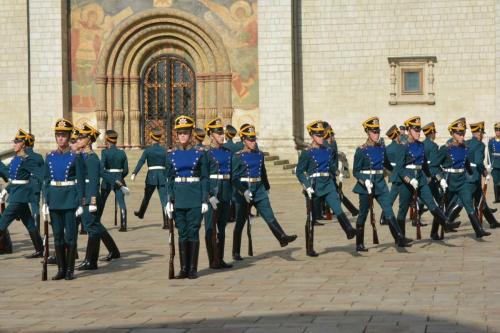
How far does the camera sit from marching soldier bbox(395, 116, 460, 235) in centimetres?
1457

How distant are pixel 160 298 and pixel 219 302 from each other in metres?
0.70

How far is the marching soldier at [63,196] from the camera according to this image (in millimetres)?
12070

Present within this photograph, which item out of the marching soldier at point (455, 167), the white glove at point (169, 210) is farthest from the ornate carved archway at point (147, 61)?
the white glove at point (169, 210)

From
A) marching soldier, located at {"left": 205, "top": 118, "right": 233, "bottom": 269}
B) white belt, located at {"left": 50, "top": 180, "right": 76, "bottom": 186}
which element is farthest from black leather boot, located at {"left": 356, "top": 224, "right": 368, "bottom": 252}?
white belt, located at {"left": 50, "top": 180, "right": 76, "bottom": 186}

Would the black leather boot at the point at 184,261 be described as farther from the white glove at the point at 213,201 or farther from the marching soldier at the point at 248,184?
the marching soldier at the point at 248,184

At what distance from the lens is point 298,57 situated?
31.1 m

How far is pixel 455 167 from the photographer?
15445mm

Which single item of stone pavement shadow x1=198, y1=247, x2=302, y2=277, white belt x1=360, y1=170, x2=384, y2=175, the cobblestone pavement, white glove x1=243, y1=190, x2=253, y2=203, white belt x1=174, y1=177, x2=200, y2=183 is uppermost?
white belt x1=174, y1=177, x2=200, y2=183

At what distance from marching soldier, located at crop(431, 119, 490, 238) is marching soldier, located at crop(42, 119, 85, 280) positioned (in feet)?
18.6

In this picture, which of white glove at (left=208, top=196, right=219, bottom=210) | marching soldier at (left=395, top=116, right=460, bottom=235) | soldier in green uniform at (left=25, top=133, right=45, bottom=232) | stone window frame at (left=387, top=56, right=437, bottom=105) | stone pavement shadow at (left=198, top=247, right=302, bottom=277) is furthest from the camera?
stone window frame at (left=387, top=56, right=437, bottom=105)

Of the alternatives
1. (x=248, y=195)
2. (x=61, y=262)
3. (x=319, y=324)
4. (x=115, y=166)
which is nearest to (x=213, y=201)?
(x=248, y=195)

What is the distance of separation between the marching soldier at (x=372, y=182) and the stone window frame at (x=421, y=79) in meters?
16.4

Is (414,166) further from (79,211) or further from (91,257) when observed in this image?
(79,211)

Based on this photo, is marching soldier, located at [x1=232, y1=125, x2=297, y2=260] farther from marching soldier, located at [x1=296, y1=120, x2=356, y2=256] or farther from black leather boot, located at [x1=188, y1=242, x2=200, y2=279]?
black leather boot, located at [x1=188, y1=242, x2=200, y2=279]
